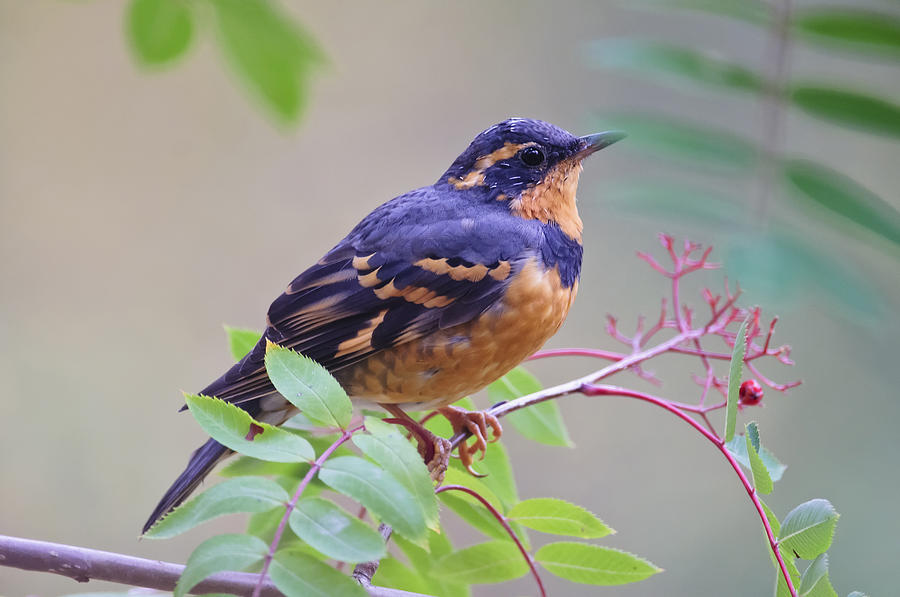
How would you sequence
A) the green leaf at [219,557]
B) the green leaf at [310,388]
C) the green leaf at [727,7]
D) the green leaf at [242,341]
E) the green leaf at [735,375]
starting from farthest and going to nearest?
the green leaf at [242,341] < the green leaf at [727,7] < the green leaf at [735,375] < the green leaf at [310,388] < the green leaf at [219,557]

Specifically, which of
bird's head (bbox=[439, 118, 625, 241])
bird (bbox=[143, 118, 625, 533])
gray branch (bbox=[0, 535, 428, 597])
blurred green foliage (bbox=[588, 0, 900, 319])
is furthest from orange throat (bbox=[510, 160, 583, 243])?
gray branch (bbox=[0, 535, 428, 597])

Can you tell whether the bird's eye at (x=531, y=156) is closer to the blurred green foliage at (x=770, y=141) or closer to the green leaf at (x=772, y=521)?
the blurred green foliage at (x=770, y=141)

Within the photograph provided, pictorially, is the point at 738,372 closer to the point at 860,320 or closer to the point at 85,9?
the point at 860,320

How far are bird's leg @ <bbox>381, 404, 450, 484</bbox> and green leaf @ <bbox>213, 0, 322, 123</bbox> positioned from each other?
99cm

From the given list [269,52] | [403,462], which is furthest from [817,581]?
[269,52]

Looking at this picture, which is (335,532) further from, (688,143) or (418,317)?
(688,143)

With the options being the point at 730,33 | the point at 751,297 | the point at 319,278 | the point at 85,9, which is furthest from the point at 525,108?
the point at 751,297

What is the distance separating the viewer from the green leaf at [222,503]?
1.45 m

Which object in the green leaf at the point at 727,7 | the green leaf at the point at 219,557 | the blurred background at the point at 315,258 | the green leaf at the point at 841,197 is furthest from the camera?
the blurred background at the point at 315,258

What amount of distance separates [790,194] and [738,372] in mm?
624

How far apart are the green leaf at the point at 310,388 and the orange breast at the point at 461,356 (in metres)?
0.82

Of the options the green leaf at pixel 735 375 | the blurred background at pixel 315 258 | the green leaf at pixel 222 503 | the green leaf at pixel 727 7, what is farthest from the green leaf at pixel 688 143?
the blurred background at pixel 315 258

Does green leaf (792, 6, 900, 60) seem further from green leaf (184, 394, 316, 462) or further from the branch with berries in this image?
green leaf (184, 394, 316, 462)

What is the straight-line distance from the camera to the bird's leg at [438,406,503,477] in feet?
8.17
